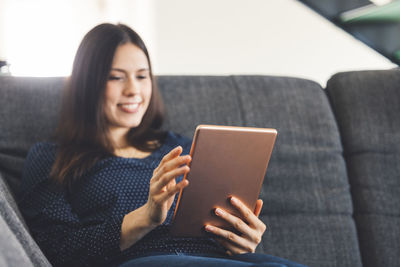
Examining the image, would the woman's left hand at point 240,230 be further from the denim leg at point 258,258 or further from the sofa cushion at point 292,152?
the sofa cushion at point 292,152

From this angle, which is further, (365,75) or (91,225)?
(365,75)

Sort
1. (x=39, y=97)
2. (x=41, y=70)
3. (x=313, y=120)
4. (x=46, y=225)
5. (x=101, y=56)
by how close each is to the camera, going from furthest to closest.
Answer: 1. (x=41, y=70)
2. (x=313, y=120)
3. (x=39, y=97)
4. (x=101, y=56)
5. (x=46, y=225)

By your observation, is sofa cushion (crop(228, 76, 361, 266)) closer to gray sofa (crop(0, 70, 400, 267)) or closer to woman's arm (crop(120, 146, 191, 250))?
gray sofa (crop(0, 70, 400, 267))

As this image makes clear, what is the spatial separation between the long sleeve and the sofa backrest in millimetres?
154

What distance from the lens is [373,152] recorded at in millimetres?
1447

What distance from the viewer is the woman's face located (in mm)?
1292

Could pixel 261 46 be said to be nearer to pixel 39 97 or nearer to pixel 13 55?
pixel 13 55

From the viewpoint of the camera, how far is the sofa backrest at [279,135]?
1344 mm

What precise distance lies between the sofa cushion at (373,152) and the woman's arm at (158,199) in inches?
31.4

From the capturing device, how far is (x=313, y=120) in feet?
4.91

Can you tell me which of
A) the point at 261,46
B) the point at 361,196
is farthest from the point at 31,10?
the point at 361,196

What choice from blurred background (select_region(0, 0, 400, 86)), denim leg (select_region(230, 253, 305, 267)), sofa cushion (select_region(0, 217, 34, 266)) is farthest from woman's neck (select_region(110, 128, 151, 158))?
blurred background (select_region(0, 0, 400, 86))

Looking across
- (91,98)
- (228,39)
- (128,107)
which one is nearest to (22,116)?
(91,98)

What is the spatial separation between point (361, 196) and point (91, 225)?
0.89 meters
